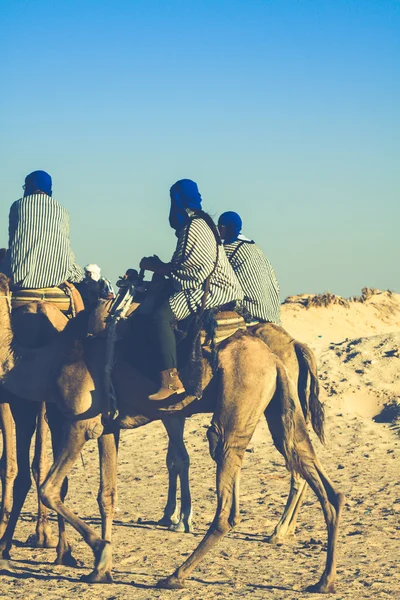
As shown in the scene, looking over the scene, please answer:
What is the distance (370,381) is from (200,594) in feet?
33.2

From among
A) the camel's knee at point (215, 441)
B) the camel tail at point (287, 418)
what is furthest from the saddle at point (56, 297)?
the camel tail at point (287, 418)

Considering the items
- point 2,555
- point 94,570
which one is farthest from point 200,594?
point 2,555

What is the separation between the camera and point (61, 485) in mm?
7863

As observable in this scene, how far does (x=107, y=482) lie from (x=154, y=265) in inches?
74.8

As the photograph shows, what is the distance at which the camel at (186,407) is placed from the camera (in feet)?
25.4

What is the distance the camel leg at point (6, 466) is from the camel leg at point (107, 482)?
97 cm

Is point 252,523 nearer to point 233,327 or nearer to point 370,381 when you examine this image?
point 233,327

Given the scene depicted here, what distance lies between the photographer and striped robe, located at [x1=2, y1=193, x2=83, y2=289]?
9188mm

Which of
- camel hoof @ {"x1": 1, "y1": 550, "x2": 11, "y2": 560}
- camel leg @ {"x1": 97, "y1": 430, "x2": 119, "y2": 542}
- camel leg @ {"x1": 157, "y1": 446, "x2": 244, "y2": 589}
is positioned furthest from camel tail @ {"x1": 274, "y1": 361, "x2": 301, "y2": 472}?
camel hoof @ {"x1": 1, "y1": 550, "x2": 11, "y2": 560}

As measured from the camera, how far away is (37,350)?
326 inches

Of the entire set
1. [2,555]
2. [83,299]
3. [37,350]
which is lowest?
[2,555]

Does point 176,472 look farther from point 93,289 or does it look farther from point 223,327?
point 223,327

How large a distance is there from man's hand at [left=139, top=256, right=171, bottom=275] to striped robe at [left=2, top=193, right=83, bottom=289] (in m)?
1.38

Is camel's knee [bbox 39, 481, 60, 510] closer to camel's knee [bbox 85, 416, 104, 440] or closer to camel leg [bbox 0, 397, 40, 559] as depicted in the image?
camel's knee [bbox 85, 416, 104, 440]
